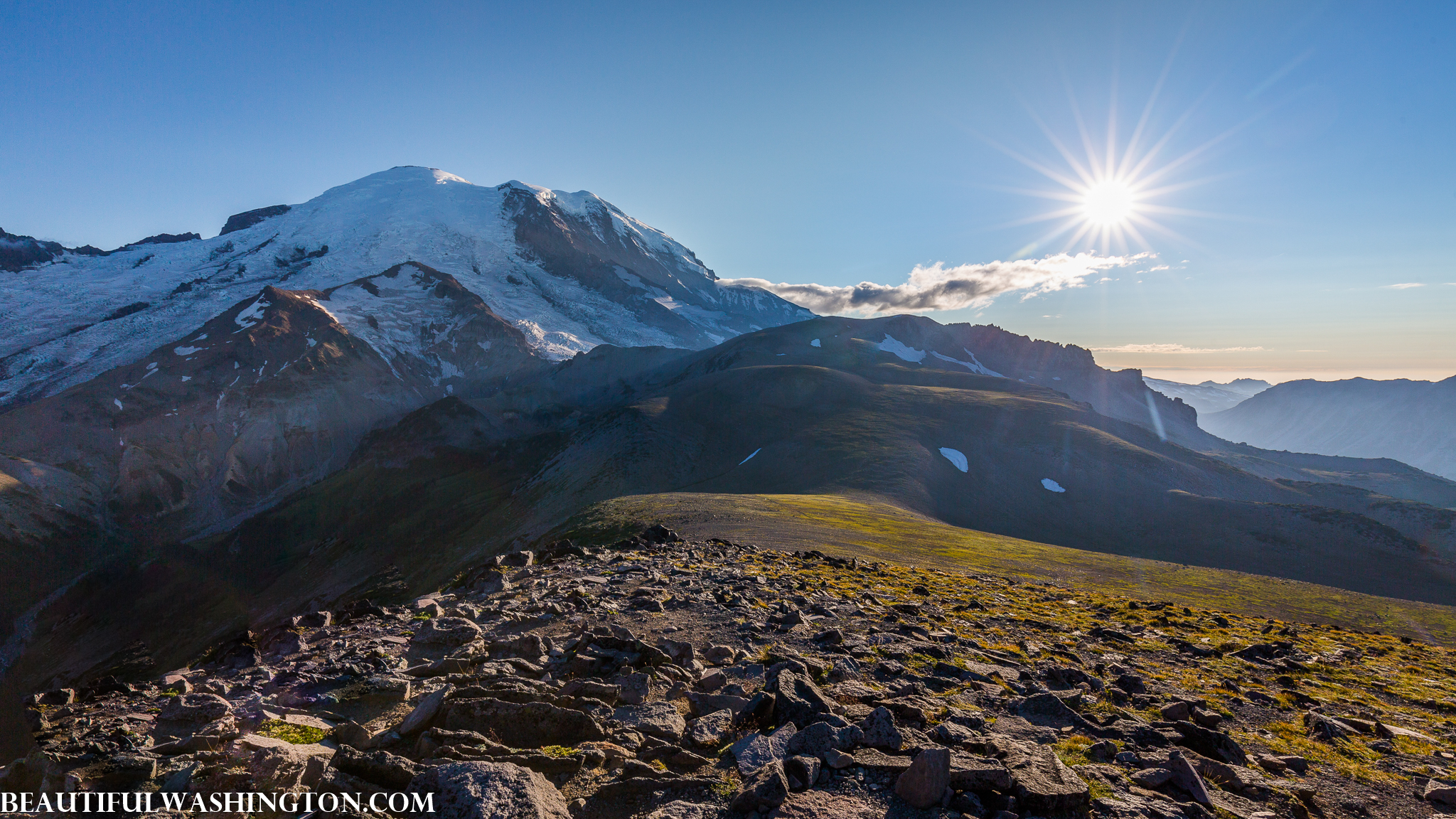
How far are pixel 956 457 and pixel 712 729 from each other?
353 ft

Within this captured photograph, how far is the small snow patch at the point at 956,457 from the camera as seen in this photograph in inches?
4126

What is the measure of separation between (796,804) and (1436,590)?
9820 centimetres

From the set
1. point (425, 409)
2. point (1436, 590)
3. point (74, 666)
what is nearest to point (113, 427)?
point (425, 409)

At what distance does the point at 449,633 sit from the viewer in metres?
16.3

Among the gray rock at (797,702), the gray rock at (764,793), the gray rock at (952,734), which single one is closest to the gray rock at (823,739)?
the gray rock at (797,702)

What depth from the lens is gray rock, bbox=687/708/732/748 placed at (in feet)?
32.2

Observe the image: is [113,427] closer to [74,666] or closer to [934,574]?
[74,666]

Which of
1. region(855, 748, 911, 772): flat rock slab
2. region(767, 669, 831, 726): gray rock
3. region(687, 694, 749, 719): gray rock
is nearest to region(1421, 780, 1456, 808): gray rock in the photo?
region(855, 748, 911, 772): flat rock slab

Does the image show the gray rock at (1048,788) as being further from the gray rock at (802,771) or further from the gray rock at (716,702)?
the gray rock at (716,702)

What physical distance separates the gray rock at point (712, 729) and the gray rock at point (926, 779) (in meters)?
3.19

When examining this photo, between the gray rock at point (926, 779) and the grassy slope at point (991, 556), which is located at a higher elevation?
the gray rock at point (926, 779)

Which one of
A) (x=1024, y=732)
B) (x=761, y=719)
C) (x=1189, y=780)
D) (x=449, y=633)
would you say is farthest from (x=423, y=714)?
(x=1189, y=780)

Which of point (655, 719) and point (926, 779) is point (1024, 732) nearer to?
point (926, 779)

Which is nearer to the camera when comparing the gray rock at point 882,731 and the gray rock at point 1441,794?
the gray rock at point 1441,794
